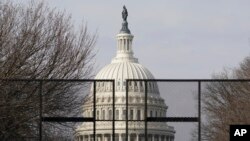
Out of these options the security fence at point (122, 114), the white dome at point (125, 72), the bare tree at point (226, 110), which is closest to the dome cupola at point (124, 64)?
the white dome at point (125, 72)

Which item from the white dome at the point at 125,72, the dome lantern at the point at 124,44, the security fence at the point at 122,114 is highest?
the dome lantern at the point at 124,44

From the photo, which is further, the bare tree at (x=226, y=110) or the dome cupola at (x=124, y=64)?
Answer: the dome cupola at (x=124, y=64)

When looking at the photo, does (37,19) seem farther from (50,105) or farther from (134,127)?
(134,127)

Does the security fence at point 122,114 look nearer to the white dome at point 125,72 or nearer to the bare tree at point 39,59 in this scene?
the bare tree at point 39,59

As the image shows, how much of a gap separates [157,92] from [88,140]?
15.4 ft

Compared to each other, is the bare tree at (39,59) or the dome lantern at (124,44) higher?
the dome lantern at (124,44)

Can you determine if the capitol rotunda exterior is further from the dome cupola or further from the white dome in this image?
the white dome

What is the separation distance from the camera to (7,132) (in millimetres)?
33688

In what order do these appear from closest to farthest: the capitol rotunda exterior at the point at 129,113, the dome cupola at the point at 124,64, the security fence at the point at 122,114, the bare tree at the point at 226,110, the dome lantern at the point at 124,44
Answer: the security fence at the point at 122,114, the capitol rotunda exterior at the point at 129,113, the bare tree at the point at 226,110, the dome cupola at the point at 124,64, the dome lantern at the point at 124,44

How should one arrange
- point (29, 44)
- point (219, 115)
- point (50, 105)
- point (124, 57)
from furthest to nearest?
point (124, 57), point (219, 115), point (29, 44), point (50, 105)

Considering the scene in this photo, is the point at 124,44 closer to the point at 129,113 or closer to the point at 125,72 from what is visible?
the point at 125,72

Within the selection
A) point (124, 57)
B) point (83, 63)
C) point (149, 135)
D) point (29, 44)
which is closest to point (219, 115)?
point (83, 63)

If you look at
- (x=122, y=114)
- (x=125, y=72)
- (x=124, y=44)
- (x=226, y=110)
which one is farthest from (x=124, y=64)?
(x=122, y=114)

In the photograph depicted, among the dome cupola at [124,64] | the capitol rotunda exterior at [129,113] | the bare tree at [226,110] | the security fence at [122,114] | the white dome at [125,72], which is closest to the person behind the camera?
the security fence at [122,114]
